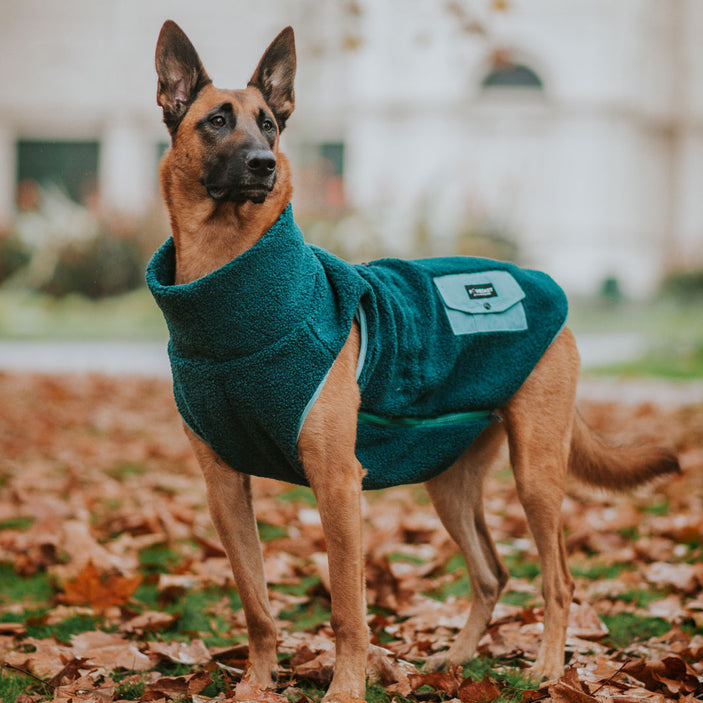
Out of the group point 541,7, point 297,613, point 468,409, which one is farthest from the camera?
point 541,7

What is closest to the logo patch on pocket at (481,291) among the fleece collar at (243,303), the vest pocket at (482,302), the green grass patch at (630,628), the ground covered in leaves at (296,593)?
the vest pocket at (482,302)

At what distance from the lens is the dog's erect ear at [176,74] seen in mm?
3021

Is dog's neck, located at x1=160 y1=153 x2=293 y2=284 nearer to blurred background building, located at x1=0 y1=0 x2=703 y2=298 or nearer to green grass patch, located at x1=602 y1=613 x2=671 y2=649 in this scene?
green grass patch, located at x1=602 y1=613 x2=671 y2=649

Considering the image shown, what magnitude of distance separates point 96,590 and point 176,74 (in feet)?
7.01

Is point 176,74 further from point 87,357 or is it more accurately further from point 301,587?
point 87,357

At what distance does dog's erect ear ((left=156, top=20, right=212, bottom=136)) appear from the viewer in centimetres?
302

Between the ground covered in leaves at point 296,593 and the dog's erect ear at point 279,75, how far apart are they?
200 cm

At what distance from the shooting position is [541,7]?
23906mm

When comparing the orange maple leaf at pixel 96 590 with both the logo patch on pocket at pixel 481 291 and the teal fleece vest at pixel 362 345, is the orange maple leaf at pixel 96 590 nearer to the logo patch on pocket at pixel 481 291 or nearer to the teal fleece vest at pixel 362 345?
the teal fleece vest at pixel 362 345

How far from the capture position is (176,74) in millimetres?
3061

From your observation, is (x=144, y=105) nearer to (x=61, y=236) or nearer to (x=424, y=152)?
(x=424, y=152)

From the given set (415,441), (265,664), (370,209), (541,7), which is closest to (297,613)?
(265,664)

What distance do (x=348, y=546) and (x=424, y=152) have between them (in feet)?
74.0

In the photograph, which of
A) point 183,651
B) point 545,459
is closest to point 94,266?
point 183,651
